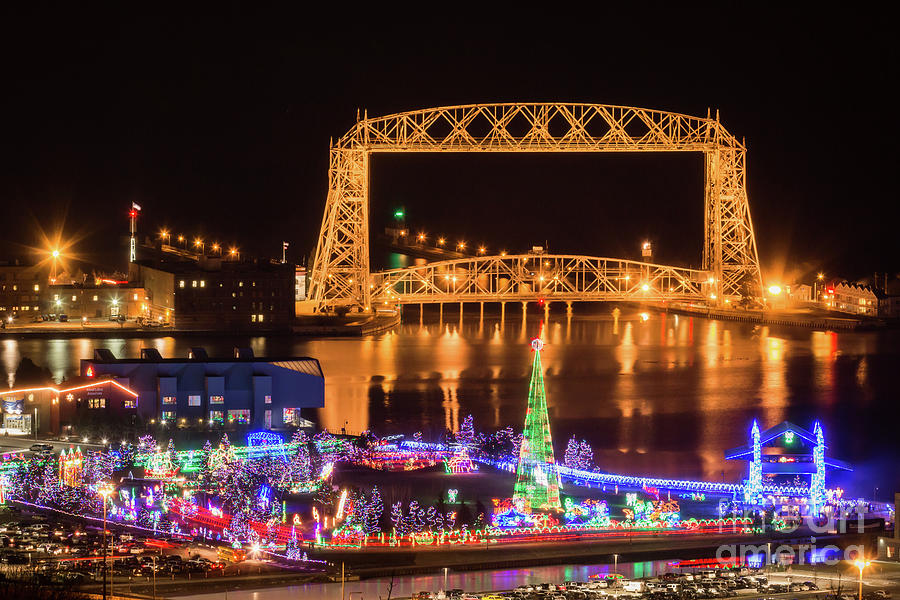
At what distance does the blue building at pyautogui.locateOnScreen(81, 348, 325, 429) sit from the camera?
1231 centimetres

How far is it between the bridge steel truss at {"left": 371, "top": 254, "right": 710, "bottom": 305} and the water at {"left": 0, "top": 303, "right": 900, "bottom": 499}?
1537mm

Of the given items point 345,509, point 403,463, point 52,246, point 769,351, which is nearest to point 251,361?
point 403,463

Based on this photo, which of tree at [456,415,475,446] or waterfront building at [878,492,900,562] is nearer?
waterfront building at [878,492,900,562]

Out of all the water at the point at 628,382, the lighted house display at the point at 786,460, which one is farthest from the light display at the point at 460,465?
the lighted house display at the point at 786,460

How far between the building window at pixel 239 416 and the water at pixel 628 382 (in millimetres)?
714

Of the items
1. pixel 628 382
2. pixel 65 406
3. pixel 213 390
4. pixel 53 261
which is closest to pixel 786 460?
pixel 213 390

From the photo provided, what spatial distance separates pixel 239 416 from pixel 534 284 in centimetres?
1582

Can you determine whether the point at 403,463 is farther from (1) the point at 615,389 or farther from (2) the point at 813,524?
(1) the point at 615,389

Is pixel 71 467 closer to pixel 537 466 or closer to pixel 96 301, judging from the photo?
pixel 537 466

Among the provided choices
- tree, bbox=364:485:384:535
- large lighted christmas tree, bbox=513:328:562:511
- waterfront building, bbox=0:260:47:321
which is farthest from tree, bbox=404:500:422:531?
waterfront building, bbox=0:260:47:321

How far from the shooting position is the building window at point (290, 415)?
1259cm

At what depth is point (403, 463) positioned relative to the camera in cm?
1108

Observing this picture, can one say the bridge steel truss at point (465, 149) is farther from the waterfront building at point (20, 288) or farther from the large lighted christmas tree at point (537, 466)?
the large lighted christmas tree at point (537, 466)

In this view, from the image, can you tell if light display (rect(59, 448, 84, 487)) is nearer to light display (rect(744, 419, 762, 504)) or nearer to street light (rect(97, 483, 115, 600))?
street light (rect(97, 483, 115, 600))
